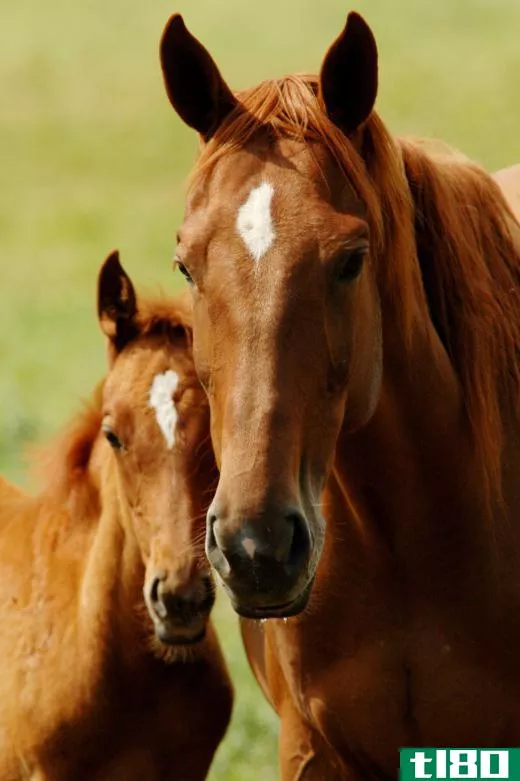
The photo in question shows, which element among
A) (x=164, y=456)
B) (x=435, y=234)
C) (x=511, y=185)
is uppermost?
(x=511, y=185)

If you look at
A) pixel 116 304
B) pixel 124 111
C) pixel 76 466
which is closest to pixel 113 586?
pixel 76 466

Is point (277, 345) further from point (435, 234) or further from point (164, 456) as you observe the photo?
point (164, 456)

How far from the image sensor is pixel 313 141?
3.19 metres

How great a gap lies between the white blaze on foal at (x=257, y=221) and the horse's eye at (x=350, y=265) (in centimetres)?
15

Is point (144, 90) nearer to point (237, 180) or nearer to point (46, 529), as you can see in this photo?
point (46, 529)

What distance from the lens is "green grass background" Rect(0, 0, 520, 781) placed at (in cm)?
1836

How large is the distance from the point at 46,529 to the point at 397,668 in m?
1.94

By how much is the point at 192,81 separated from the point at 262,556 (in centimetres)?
111

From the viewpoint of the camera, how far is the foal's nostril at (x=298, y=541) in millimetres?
2854

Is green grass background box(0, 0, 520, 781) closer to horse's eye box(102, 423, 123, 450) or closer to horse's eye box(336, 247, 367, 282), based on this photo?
horse's eye box(102, 423, 123, 450)

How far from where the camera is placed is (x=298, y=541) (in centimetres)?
288

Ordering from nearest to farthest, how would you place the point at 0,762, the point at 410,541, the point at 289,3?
the point at 410,541
the point at 0,762
the point at 289,3

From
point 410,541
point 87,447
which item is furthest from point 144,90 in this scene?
point 410,541

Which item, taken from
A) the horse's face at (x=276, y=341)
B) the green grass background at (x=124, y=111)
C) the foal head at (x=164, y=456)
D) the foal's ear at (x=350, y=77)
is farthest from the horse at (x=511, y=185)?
the green grass background at (x=124, y=111)
